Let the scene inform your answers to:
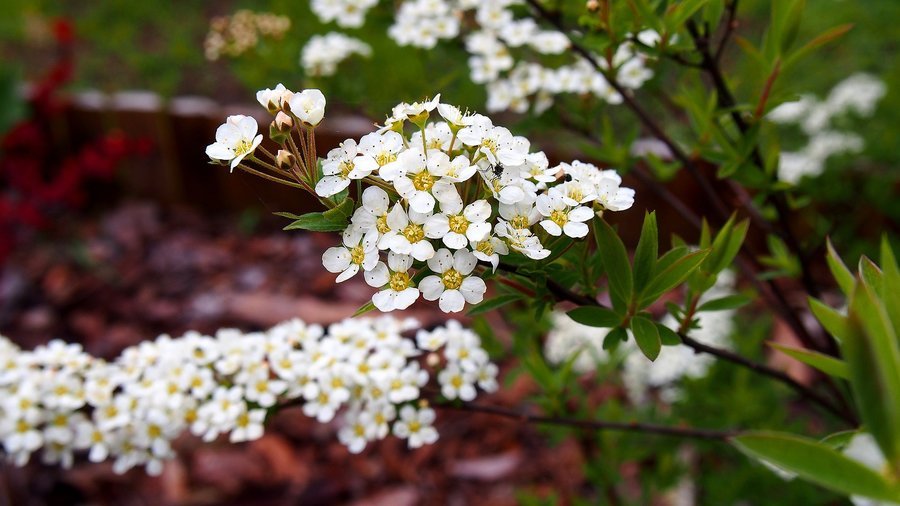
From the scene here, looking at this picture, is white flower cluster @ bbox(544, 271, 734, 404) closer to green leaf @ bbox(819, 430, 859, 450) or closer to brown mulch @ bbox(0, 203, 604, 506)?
brown mulch @ bbox(0, 203, 604, 506)

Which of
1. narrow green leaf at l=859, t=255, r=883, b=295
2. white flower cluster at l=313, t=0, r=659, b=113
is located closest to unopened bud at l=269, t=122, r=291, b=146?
narrow green leaf at l=859, t=255, r=883, b=295

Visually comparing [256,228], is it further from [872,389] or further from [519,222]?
[872,389]

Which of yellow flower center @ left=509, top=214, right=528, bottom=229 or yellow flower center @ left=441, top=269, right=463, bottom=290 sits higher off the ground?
yellow flower center @ left=509, top=214, right=528, bottom=229

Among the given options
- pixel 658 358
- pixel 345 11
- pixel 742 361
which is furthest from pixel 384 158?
pixel 658 358

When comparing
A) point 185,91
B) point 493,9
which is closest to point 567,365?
point 493,9

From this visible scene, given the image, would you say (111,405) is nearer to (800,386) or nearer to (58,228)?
(800,386)
